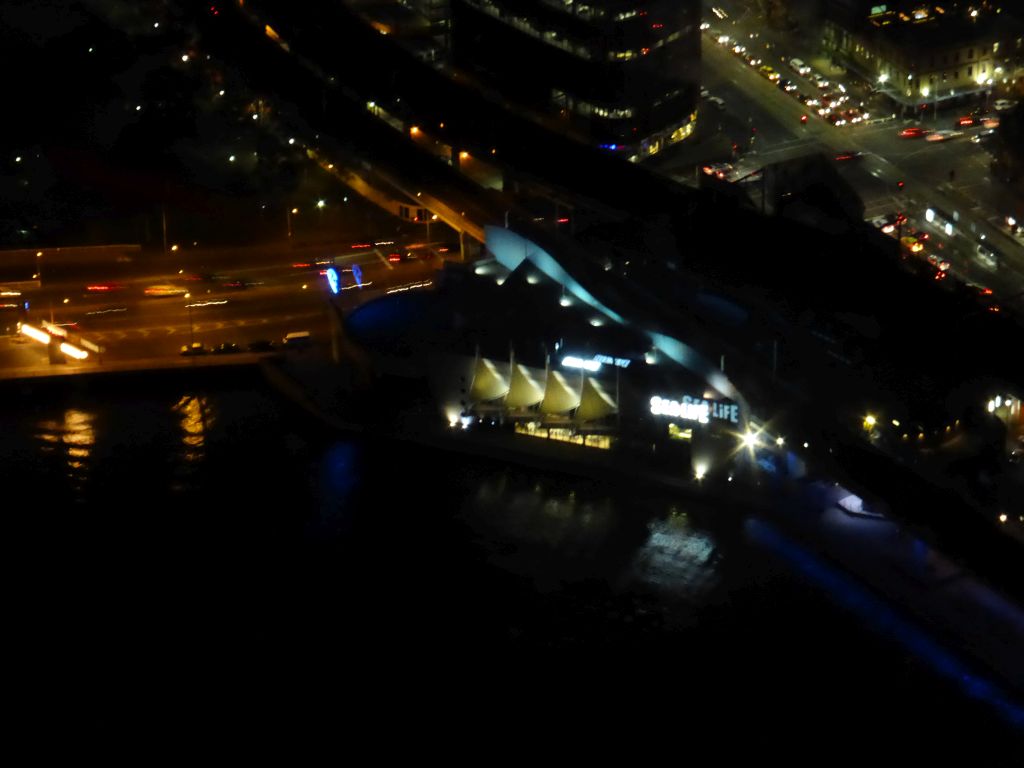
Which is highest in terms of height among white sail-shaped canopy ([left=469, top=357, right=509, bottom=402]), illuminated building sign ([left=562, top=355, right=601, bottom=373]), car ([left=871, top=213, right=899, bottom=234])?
car ([left=871, top=213, right=899, bottom=234])

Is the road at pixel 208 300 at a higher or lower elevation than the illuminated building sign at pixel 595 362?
higher

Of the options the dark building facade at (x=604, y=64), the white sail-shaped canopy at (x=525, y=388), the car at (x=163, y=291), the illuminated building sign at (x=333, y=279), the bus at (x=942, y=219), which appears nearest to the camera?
the white sail-shaped canopy at (x=525, y=388)

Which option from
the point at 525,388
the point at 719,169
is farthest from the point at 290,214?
the point at 525,388

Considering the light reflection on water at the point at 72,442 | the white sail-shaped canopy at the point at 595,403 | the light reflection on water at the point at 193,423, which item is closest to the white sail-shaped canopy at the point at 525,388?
the white sail-shaped canopy at the point at 595,403

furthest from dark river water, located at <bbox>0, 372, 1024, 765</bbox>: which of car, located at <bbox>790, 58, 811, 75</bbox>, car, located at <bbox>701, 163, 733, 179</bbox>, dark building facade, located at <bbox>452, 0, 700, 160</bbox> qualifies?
car, located at <bbox>790, 58, 811, 75</bbox>

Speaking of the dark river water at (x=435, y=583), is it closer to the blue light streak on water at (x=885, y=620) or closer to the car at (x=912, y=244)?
the blue light streak on water at (x=885, y=620)

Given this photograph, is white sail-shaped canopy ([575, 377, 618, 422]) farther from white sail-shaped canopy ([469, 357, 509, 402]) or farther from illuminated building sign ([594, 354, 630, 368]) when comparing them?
white sail-shaped canopy ([469, 357, 509, 402])

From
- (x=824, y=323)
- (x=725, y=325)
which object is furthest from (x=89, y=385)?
(x=824, y=323)

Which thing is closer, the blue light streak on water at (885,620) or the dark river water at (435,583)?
the blue light streak on water at (885,620)
